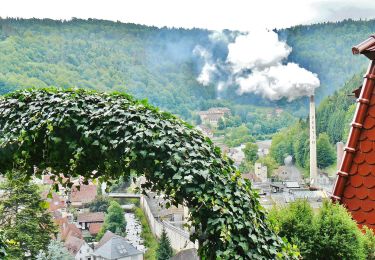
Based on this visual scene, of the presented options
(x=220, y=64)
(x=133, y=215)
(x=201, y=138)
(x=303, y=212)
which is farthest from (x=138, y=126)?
(x=220, y=64)

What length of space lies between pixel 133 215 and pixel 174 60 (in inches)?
1241

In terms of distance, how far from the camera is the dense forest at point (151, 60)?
42219 millimetres

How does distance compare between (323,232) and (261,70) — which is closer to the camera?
(323,232)

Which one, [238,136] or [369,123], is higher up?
[238,136]

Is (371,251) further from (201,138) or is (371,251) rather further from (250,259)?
(201,138)

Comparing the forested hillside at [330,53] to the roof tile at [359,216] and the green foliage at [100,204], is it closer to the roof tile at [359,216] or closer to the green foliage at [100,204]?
the green foliage at [100,204]

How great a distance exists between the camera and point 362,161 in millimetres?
3322

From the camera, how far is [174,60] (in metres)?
57.6

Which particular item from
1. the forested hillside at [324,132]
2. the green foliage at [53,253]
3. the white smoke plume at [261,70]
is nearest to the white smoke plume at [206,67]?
the white smoke plume at [261,70]

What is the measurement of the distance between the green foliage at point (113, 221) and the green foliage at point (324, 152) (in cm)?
1720

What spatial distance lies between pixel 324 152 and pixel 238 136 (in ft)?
48.7

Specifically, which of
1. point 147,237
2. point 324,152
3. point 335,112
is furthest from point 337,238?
point 335,112

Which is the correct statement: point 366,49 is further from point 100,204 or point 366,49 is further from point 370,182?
point 100,204

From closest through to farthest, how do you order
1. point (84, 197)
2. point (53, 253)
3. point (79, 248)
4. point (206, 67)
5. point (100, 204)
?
1. point (53, 253)
2. point (79, 248)
3. point (100, 204)
4. point (84, 197)
5. point (206, 67)
